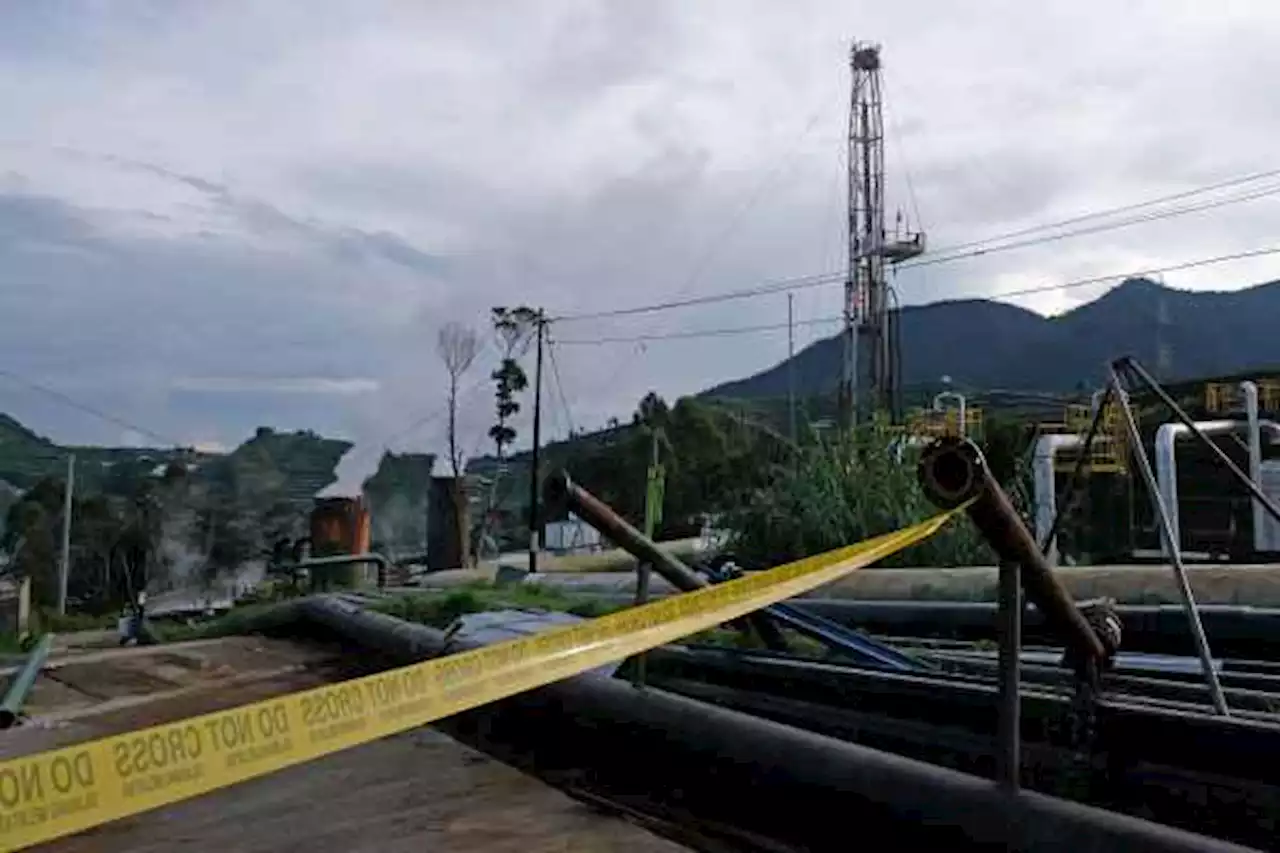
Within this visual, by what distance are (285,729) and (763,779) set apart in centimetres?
265

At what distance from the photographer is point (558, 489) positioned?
15.2 feet

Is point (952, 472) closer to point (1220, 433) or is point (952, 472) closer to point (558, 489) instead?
point (558, 489)

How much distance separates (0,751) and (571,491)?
374 centimetres

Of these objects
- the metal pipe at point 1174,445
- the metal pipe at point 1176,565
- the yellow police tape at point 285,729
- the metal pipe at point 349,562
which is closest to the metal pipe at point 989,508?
the yellow police tape at point 285,729

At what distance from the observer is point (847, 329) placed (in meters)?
39.0

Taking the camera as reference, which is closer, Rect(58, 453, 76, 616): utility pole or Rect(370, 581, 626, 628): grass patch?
Rect(370, 581, 626, 628): grass patch

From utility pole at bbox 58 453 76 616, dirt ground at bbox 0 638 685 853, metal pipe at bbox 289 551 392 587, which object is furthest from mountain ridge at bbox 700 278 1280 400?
dirt ground at bbox 0 638 685 853

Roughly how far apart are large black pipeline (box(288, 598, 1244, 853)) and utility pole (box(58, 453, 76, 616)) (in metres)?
20.7

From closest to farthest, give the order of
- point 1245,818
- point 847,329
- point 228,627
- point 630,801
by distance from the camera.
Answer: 1. point 1245,818
2. point 630,801
3. point 228,627
4. point 847,329

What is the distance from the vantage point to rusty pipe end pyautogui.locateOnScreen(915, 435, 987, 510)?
3.01 metres

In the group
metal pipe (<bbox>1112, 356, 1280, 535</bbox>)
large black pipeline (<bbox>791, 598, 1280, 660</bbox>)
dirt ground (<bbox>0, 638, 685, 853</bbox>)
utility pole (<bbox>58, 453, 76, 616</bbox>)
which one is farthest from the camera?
utility pole (<bbox>58, 453, 76, 616</bbox>)

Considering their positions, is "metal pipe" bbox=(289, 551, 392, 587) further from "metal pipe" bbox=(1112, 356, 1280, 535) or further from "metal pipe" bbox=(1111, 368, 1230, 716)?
"metal pipe" bbox=(1111, 368, 1230, 716)

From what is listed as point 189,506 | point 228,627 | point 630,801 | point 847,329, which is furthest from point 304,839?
point 847,329

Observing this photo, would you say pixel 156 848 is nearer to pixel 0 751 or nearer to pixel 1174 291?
pixel 0 751
